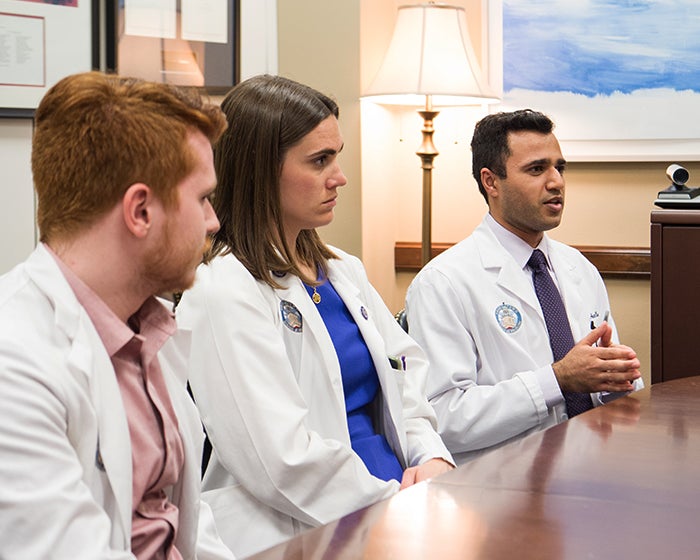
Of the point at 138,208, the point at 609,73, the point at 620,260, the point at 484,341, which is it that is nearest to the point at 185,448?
the point at 138,208

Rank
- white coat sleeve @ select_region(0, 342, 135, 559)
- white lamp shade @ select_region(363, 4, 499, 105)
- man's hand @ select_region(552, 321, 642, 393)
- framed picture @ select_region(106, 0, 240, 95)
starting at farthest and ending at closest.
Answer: white lamp shade @ select_region(363, 4, 499, 105), framed picture @ select_region(106, 0, 240, 95), man's hand @ select_region(552, 321, 642, 393), white coat sleeve @ select_region(0, 342, 135, 559)

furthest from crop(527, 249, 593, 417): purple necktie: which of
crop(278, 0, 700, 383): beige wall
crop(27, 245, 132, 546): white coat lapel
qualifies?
crop(27, 245, 132, 546): white coat lapel

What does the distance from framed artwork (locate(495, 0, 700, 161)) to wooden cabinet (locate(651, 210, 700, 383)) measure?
2.93 ft

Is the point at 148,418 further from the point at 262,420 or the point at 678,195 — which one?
the point at 678,195

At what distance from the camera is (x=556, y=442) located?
1.88m

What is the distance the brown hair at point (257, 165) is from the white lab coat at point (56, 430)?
3.02 ft

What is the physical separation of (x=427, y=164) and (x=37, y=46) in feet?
5.19

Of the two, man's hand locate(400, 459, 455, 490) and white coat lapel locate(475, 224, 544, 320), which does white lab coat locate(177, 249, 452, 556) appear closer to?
man's hand locate(400, 459, 455, 490)

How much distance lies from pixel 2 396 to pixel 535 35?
330 centimetres

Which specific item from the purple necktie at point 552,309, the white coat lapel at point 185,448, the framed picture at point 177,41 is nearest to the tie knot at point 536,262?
the purple necktie at point 552,309

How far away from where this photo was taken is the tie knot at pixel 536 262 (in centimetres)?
302

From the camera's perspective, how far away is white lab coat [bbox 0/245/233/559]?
1.14 m

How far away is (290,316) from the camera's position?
214cm

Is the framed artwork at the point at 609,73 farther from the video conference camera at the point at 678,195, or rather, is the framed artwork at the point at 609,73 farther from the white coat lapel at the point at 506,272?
the white coat lapel at the point at 506,272
